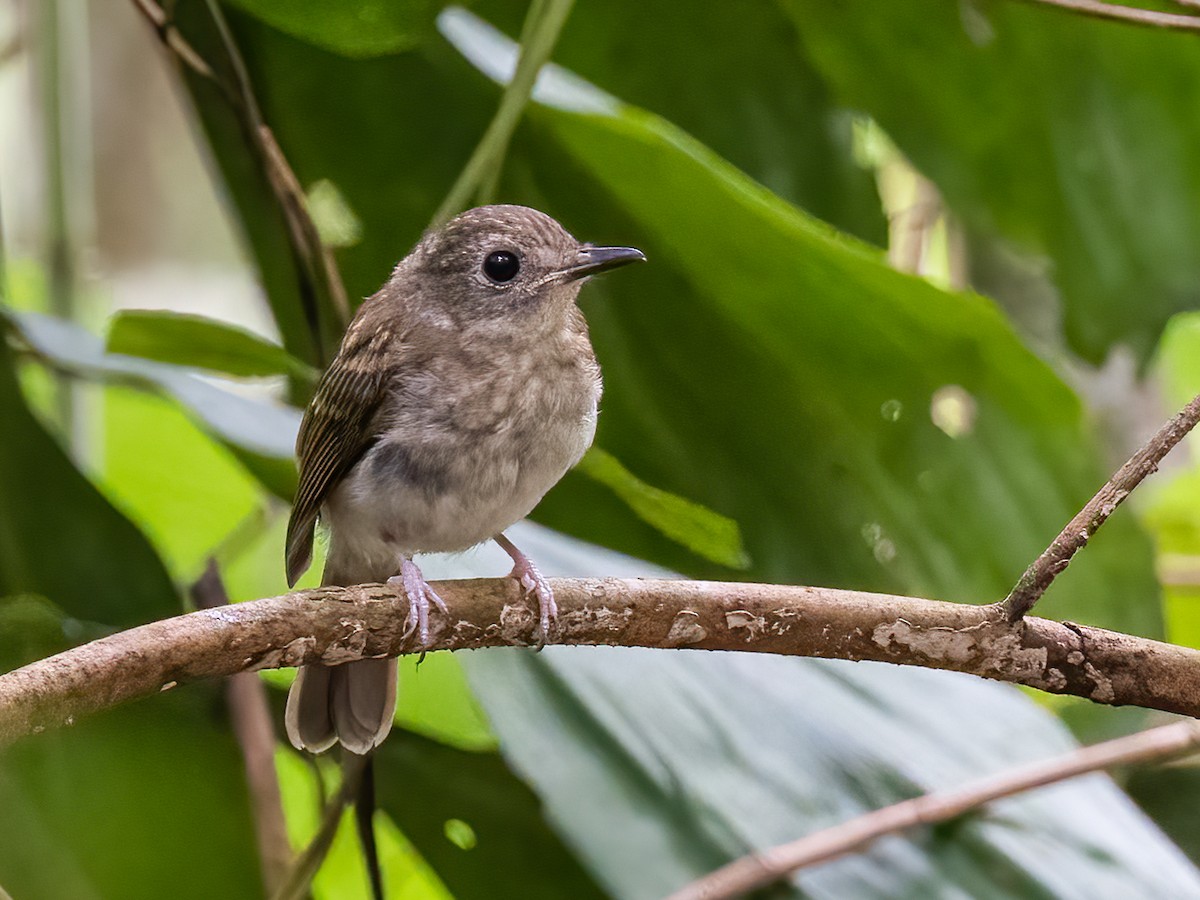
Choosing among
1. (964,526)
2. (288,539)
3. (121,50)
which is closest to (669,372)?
(964,526)

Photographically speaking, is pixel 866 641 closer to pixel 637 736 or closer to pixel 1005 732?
pixel 637 736

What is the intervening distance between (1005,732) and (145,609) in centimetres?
145

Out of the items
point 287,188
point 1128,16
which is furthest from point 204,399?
point 1128,16

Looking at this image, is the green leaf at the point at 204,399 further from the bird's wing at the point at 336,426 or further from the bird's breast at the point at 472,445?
the bird's breast at the point at 472,445

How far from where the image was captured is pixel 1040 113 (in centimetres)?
311

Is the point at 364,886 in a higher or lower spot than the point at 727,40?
lower

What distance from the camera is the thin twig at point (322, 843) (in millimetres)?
2379

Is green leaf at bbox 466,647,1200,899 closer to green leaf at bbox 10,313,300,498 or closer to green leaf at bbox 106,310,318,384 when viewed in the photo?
green leaf at bbox 10,313,300,498

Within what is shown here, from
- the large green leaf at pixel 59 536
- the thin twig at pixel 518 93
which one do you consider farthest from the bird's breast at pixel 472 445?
the large green leaf at pixel 59 536

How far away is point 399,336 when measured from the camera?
2.46m

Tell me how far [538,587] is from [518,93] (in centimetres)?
97

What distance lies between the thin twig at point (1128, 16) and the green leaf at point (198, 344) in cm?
133

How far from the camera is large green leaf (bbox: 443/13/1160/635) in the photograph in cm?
258

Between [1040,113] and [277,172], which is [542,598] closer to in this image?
[277,172]
